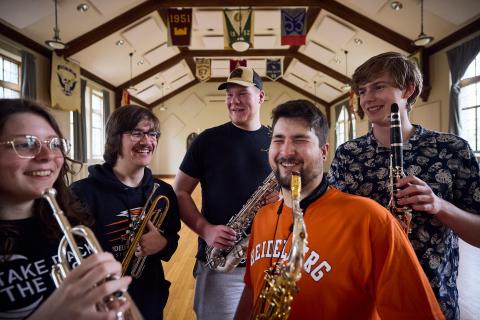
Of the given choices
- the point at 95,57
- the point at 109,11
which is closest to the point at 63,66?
the point at 95,57

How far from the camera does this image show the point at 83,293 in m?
0.73

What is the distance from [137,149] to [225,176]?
2.16 ft

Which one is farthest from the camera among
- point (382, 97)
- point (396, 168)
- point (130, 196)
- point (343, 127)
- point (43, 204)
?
point (343, 127)

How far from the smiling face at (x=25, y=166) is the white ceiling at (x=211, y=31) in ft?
22.9

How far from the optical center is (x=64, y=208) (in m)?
1.38

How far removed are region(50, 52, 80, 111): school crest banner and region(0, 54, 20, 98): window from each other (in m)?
0.89

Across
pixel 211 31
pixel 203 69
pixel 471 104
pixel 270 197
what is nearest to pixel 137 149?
pixel 270 197

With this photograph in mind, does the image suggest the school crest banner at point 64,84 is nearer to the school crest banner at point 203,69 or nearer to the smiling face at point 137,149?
the school crest banner at point 203,69

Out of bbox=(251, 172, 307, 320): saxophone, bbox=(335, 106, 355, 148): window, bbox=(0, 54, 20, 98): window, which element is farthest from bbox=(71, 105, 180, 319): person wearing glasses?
bbox=(335, 106, 355, 148): window

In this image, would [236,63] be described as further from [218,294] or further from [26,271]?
[26,271]

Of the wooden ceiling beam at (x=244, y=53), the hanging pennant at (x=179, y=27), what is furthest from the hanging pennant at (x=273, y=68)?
the hanging pennant at (x=179, y=27)

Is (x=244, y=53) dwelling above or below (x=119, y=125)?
above

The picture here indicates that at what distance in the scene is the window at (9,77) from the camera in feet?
23.6

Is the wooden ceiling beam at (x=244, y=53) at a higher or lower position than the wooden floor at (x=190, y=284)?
higher
